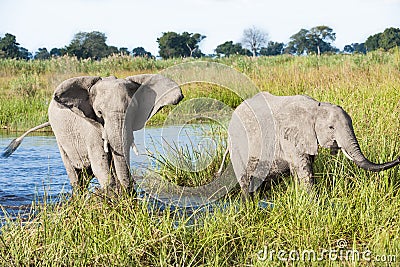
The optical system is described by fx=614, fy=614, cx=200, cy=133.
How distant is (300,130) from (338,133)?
299 millimetres

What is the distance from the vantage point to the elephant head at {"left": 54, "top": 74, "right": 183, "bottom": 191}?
4.64 metres

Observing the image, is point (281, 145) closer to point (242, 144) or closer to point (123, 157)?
point (242, 144)

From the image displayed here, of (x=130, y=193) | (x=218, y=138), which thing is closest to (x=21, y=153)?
(x=218, y=138)

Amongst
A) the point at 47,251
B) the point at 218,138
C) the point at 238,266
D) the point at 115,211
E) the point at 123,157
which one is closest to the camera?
the point at 47,251

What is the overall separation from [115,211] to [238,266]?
0.95m

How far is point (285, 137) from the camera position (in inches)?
185

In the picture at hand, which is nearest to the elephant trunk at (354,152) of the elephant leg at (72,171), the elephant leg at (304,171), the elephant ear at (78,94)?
the elephant leg at (304,171)

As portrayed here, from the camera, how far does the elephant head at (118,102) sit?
4641 millimetres

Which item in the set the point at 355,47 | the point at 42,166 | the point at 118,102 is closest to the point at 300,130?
the point at 118,102

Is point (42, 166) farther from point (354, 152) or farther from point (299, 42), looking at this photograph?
point (299, 42)

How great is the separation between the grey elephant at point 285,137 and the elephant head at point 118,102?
2.12ft

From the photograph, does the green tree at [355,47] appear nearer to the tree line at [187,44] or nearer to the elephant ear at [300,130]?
the tree line at [187,44]

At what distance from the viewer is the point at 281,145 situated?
475 centimetres

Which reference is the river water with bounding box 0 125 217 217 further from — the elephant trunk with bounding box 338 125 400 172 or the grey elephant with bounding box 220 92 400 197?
the elephant trunk with bounding box 338 125 400 172
